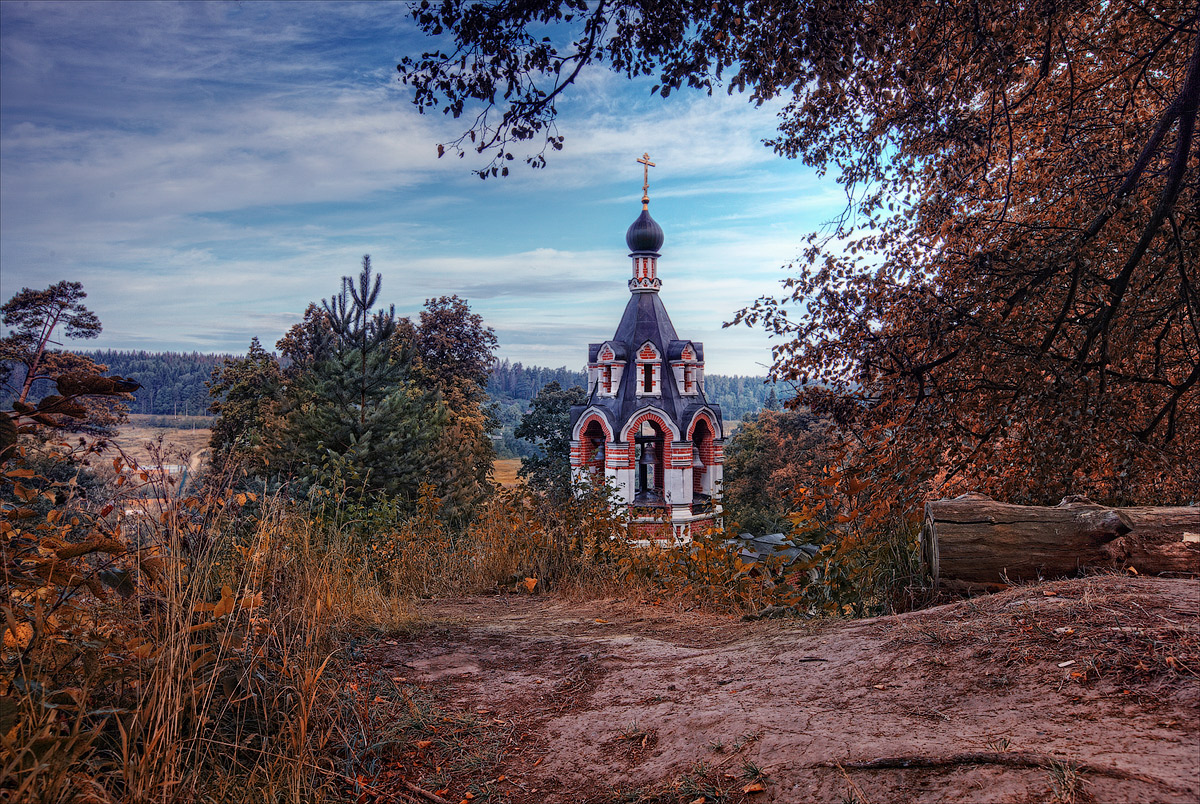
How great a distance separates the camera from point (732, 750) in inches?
112

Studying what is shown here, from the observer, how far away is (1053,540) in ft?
13.9

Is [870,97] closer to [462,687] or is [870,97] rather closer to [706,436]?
[462,687]

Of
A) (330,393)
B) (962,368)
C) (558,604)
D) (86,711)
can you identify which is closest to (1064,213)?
(962,368)

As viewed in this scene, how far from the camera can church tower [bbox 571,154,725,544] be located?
2189 cm

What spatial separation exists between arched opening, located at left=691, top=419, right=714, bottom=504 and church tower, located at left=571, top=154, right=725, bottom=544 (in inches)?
1.4

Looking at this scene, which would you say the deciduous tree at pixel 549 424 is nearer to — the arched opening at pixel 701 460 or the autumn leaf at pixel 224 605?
the arched opening at pixel 701 460

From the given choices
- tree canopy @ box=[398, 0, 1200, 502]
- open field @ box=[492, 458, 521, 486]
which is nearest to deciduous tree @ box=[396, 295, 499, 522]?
tree canopy @ box=[398, 0, 1200, 502]

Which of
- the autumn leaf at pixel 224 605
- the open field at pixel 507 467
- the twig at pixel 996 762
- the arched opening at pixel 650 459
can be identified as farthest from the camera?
the open field at pixel 507 467

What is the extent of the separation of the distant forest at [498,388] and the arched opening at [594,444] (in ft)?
19.4

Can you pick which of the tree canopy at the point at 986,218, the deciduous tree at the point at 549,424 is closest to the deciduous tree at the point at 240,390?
the deciduous tree at the point at 549,424

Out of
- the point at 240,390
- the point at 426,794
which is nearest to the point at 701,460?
the point at 240,390

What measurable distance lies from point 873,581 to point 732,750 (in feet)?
8.45

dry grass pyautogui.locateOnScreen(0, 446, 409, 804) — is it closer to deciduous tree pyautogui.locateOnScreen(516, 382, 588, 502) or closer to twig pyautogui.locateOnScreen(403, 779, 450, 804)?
twig pyautogui.locateOnScreen(403, 779, 450, 804)

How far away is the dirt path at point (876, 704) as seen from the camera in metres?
2.32
